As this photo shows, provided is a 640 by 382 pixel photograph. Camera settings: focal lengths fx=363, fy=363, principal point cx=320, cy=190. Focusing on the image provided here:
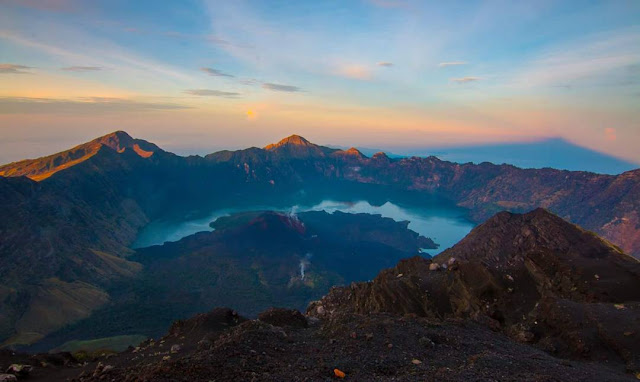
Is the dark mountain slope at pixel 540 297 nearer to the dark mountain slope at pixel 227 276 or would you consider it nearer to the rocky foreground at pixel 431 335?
the rocky foreground at pixel 431 335

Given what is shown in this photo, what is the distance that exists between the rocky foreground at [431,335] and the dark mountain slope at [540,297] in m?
0.12

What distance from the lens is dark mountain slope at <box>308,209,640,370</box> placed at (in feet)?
87.8

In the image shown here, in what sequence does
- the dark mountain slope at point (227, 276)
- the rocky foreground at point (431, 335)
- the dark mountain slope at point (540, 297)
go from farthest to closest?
the dark mountain slope at point (227, 276)
the dark mountain slope at point (540, 297)
the rocky foreground at point (431, 335)

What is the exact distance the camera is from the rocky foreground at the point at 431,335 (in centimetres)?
1634

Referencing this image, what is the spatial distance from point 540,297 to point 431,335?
23494 millimetres

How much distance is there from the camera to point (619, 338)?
25.6m

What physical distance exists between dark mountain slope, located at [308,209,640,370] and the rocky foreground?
4.6 inches

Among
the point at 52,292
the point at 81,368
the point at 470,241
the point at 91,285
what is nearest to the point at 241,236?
the point at 91,285

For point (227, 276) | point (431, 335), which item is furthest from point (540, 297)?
point (227, 276)

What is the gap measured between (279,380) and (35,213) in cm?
18415

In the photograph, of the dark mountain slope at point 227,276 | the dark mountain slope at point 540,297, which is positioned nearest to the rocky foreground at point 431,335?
the dark mountain slope at point 540,297

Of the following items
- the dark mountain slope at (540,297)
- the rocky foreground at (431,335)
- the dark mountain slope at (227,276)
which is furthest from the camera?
the dark mountain slope at (227,276)

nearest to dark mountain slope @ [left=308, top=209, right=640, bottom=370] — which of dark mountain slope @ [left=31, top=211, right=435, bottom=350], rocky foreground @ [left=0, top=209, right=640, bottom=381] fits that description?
rocky foreground @ [left=0, top=209, right=640, bottom=381]

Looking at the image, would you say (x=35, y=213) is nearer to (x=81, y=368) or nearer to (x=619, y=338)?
(x=81, y=368)
